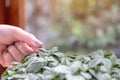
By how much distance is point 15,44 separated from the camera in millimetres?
1043

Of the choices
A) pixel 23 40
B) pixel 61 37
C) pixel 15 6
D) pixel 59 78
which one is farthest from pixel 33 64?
pixel 61 37

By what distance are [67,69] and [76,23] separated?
5.69 ft

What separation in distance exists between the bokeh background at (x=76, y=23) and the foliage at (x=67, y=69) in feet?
4.83

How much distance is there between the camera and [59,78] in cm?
61

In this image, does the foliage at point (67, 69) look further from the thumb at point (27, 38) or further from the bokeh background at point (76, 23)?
the bokeh background at point (76, 23)

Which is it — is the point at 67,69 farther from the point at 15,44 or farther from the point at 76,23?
the point at 76,23

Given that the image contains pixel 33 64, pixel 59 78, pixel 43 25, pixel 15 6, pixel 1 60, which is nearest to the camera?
pixel 59 78

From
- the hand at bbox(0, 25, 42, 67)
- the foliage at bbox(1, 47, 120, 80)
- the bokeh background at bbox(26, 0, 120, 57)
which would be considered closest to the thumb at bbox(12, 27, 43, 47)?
the hand at bbox(0, 25, 42, 67)

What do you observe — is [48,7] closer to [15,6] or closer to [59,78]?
[15,6]

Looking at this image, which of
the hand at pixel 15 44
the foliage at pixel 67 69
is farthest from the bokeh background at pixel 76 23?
the foliage at pixel 67 69

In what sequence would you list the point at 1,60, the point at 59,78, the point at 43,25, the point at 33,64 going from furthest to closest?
the point at 43,25, the point at 1,60, the point at 33,64, the point at 59,78

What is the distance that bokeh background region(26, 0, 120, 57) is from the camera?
2242mm

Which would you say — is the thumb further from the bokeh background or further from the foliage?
the bokeh background

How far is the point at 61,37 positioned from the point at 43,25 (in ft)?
0.62
